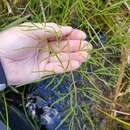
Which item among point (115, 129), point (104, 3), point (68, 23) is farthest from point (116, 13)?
point (115, 129)

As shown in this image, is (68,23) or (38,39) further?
(68,23)

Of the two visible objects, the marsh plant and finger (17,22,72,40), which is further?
the marsh plant

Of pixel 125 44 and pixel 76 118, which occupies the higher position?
pixel 125 44

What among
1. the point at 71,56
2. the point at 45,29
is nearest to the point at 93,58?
the point at 71,56

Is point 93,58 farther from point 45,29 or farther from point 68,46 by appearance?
point 45,29

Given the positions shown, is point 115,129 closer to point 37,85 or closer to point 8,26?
point 37,85

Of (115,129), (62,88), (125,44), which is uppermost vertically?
(125,44)

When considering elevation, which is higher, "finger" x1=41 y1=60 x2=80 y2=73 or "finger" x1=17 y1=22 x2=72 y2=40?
"finger" x1=17 y1=22 x2=72 y2=40
